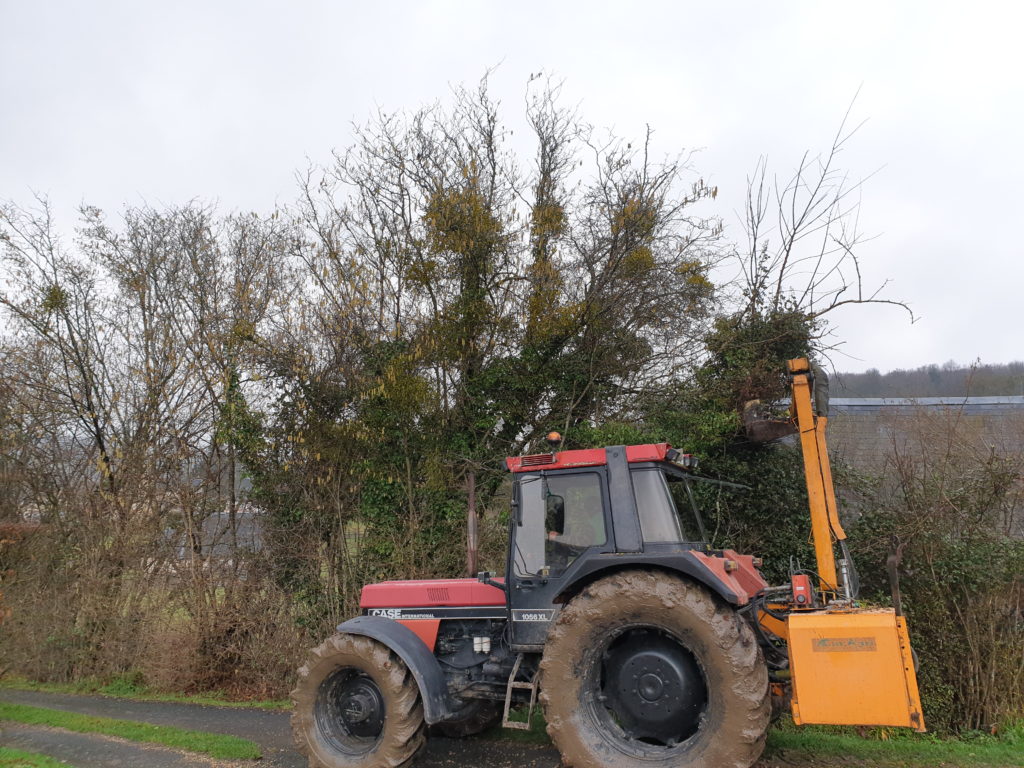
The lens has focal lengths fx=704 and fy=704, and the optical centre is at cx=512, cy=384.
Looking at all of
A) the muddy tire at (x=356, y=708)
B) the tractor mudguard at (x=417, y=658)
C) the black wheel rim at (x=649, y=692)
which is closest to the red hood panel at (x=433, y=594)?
the tractor mudguard at (x=417, y=658)

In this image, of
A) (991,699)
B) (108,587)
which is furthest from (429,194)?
(991,699)

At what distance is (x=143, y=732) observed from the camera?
8.03 metres

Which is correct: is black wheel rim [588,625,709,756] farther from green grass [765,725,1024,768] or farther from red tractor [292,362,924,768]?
green grass [765,725,1024,768]

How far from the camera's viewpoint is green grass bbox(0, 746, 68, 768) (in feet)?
21.3

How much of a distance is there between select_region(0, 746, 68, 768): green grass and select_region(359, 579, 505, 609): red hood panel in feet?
10.8

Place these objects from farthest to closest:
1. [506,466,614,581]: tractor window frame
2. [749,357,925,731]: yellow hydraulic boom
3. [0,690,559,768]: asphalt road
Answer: [0,690,559,768]: asphalt road, [506,466,614,581]: tractor window frame, [749,357,925,731]: yellow hydraulic boom

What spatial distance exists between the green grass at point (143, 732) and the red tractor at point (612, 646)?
5.07ft

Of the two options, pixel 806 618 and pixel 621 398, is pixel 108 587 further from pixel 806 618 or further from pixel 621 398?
pixel 806 618

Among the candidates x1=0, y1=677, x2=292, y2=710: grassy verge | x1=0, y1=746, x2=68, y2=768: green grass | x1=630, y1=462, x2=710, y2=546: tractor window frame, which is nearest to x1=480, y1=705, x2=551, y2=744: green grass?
x1=630, y1=462, x2=710, y2=546: tractor window frame

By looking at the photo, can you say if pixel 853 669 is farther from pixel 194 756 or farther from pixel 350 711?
pixel 194 756

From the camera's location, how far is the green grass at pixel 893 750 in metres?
5.76

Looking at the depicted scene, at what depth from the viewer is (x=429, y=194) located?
1320 centimetres

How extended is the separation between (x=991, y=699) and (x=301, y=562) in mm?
9657

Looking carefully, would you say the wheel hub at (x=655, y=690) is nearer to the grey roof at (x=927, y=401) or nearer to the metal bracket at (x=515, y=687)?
the metal bracket at (x=515, y=687)
